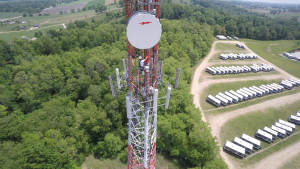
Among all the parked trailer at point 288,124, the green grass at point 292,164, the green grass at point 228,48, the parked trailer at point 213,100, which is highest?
the green grass at point 228,48

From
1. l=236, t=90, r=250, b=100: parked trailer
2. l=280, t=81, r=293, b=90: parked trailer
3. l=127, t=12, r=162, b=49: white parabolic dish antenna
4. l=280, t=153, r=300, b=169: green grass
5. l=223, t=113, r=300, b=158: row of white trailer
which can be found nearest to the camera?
l=127, t=12, r=162, b=49: white parabolic dish antenna

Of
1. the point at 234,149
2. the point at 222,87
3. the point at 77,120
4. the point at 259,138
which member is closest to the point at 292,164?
the point at 259,138

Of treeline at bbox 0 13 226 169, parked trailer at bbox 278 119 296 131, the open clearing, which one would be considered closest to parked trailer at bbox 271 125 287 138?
the open clearing

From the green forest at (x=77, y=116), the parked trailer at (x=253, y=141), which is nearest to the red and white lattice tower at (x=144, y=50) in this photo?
the green forest at (x=77, y=116)

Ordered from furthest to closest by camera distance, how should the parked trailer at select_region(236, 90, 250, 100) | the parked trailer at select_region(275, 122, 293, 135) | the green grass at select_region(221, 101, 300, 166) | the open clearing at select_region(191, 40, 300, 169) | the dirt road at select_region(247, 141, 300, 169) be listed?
1. the parked trailer at select_region(236, 90, 250, 100)
2. the parked trailer at select_region(275, 122, 293, 135)
3. the green grass at select_region(221, 101, 300, 166)
4. the open clearing at select_region(191, 40, 300, 169)
5. the dirt road at select_region(247, 141, 300, 169)

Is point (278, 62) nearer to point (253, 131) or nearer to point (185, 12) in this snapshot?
point (253, 131)

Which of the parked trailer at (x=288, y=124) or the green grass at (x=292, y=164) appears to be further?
the parked trailer at (x=288, y=124)

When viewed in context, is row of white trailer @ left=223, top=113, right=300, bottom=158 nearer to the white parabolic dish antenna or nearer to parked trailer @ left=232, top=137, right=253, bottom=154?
parked trailer @ left=232, top=137, right=253, bottom=154

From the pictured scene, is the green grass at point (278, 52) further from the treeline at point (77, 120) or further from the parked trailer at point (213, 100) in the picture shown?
the treeline at point (77, 120)

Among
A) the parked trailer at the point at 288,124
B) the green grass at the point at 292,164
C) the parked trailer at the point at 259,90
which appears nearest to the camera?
the green grass at the point at 292,164
